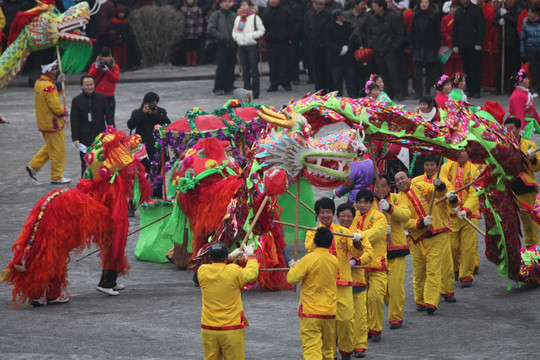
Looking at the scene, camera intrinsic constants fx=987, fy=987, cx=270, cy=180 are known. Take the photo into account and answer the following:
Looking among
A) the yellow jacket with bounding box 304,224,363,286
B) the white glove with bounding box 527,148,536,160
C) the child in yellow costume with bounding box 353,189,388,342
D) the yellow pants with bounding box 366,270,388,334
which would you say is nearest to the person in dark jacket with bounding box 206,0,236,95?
the white glove with bounding box 527,148,536,160

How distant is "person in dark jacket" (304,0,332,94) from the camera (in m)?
19.5

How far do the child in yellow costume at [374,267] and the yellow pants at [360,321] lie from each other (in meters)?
0.32

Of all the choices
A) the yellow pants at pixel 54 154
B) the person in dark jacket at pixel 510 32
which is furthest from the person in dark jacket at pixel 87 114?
the person in dark jacket at pixel 510 32

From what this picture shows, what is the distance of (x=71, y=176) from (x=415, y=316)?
7333 mm

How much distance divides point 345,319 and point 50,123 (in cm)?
780

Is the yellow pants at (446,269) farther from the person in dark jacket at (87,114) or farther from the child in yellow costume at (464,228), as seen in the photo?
the person in dark jacket at (87,114)

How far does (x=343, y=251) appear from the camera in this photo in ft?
26.7

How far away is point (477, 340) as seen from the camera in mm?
8367

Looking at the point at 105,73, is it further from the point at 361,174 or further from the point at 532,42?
the point at 532,42

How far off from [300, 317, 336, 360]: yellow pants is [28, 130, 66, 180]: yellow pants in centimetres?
781

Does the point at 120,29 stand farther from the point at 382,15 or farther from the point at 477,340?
the point at 477,340

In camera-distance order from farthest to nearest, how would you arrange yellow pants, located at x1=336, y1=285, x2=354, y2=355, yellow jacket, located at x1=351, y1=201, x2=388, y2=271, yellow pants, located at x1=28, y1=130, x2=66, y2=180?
yellow pants, located at x1=28, y1=130, x2=66, y2=180 → yellow jacket, located at x1=351, y1=201, x2=388, y2=271 → yellow pants, located at x1=336, y1=285, x2=354, y2=355

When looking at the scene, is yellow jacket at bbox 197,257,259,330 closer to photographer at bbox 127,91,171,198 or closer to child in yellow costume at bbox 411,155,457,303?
child in yellow costume at bbox 411,155,457,303

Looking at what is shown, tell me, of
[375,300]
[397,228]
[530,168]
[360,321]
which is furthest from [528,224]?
[360,321]
